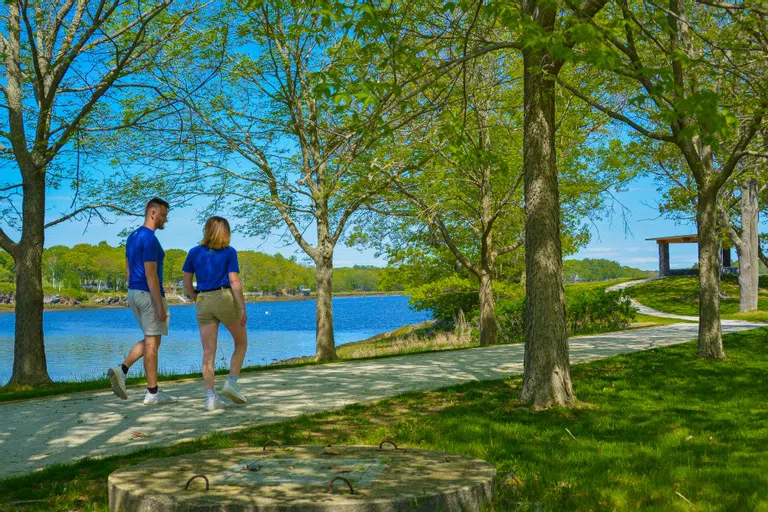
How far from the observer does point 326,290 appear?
17.4 meters

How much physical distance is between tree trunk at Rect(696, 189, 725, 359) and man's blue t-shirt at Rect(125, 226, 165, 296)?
10051 millimetres

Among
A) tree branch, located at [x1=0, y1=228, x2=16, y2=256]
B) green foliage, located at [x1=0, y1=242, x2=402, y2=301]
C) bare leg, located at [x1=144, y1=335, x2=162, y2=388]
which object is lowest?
bare leg, located at [x1=144, y1=335, x2=162, y2=388]

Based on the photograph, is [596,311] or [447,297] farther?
[447,297]

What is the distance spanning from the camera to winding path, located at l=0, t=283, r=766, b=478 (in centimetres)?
615

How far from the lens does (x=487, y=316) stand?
2061cm

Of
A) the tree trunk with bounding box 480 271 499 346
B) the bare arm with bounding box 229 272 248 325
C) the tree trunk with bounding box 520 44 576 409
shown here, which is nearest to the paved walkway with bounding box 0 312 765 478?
the bare arm with bounding box 229 272 248 325

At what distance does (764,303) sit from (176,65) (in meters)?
31.3

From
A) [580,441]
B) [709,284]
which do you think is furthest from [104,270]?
[580,441]

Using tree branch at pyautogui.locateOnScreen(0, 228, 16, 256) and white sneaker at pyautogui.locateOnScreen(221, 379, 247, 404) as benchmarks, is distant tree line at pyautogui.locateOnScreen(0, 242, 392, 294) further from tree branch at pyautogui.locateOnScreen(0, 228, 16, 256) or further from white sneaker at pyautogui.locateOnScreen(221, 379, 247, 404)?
white sneaker at pyautogui.locateOnScreen(221, 379, 247, 404)

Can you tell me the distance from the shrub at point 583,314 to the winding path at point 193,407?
354 inches

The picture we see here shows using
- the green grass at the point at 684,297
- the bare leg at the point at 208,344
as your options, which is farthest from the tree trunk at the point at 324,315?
the green grass at the point at 684,297

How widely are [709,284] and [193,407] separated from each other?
982cm

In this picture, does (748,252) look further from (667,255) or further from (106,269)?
(106,269)

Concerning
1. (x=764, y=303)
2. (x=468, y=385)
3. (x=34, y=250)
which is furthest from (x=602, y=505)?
(x=764, y=303)
